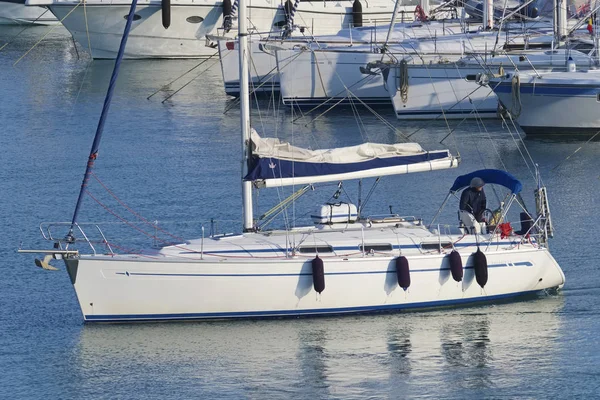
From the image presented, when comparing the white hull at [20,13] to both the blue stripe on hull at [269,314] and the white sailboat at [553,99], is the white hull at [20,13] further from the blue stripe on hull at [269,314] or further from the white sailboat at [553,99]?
the blue stripe on hull at [269,314]

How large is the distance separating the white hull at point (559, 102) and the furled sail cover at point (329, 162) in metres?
16.5

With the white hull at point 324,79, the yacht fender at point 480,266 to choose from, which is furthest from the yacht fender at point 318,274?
the white hull at point 324,79

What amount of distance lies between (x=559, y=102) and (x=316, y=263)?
2030cm

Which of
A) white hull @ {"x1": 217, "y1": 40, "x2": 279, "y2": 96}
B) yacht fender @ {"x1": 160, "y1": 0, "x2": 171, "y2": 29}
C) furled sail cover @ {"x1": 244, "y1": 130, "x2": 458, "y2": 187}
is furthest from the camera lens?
yacht fender @ {"x1": 160, "y1": 0, "x2": 171, "y2": 29}

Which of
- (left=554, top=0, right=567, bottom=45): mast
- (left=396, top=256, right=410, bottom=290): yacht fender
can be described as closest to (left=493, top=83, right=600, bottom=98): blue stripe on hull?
(left=554, top=0, right=567, bottom=45): mast

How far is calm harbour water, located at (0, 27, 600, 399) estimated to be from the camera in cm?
2095

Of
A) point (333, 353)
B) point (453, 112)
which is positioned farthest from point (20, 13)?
point (333, 353)

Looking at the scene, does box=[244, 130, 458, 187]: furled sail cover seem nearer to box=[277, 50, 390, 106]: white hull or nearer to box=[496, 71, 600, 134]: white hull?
box=[496, 71, 600, 134]: white hull

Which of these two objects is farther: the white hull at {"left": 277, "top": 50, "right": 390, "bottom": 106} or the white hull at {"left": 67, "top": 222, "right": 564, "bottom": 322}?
the white hull at {"left": 277, "top": 50, "right": 390, "bottom": 106}

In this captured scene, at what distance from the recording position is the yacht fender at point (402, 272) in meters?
23.3

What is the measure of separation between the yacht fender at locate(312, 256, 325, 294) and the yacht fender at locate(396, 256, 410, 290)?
1.39 metres

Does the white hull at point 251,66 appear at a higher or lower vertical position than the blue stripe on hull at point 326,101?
higher

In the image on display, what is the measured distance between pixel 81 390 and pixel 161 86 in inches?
1417

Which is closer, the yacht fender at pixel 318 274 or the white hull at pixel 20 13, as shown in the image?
the yacht fender at pixel 318 274
